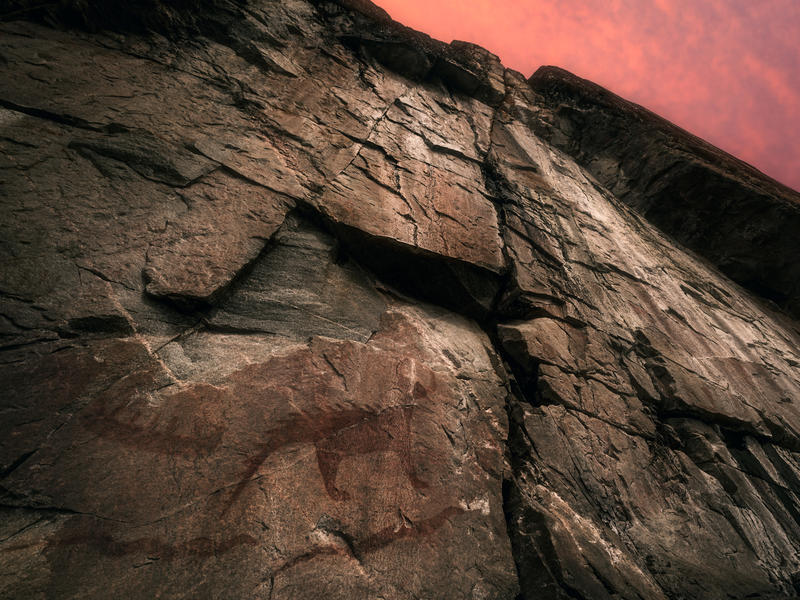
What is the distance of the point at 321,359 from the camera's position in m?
2.92

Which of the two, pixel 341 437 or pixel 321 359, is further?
pixel 321 359

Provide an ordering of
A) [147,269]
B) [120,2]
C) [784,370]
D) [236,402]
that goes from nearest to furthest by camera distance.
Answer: [236,402]
[147,269]
[120,2]
[784,370]

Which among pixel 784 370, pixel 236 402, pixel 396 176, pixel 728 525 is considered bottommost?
pixel 236 402

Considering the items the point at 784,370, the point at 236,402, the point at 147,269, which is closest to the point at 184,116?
the point at 147,269

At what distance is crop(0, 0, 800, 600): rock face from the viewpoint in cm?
194

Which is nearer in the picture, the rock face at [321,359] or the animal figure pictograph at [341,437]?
the rock face at [321,359]

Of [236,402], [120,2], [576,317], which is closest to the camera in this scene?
[236,402]

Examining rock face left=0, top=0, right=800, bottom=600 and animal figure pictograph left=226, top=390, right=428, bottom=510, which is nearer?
rock face left=0, top=0, right=800, bottom=600

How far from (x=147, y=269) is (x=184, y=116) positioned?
2.24 meters

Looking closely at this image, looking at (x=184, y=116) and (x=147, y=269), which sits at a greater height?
(x=184, y=116)

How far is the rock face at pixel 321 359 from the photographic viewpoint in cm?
194

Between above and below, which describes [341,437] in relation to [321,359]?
below

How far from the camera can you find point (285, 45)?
17.6ft

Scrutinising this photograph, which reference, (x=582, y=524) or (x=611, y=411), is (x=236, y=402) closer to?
(x=582, y=524)
